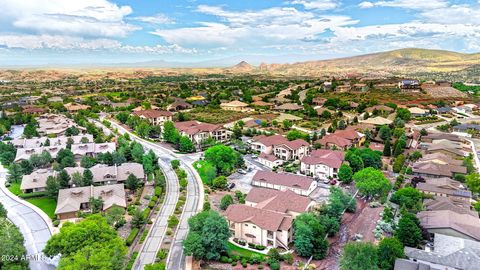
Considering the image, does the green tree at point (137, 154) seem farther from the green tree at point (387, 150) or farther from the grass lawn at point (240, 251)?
the green tree at point (387, 150)

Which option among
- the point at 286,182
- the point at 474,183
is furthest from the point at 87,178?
the point at 474,183

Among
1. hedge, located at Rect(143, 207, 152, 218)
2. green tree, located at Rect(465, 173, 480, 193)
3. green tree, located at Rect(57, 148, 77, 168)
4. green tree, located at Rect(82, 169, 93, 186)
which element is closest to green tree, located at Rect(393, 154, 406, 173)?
green tree, located at Rect(465, 173, 480, 193)

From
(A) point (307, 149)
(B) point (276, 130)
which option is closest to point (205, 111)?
(B) point (276, 130)

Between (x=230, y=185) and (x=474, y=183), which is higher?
(x=474, y=183)

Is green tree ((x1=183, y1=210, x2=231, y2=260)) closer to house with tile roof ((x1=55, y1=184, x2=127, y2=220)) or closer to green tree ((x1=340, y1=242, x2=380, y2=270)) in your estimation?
green tree ((x1=340, y1=242, x2=380, y2=270))

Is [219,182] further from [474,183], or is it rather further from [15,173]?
[474,183]

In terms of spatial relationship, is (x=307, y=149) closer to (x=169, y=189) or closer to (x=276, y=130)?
(x=276, y=130)
